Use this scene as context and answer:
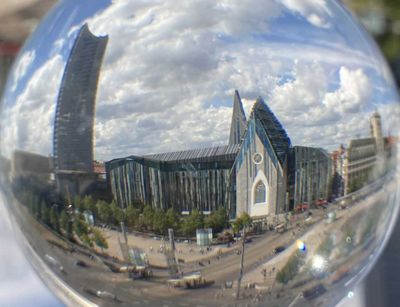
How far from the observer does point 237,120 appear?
68 centimetres

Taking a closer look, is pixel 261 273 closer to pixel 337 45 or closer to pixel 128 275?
pixel 128 275

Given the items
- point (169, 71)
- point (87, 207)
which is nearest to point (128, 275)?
point (87, 207)

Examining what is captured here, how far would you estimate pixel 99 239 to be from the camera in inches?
28.4

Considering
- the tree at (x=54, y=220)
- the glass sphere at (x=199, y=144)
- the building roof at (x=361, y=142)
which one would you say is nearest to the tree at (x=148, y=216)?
the glass sphere at (x=199, y=144)

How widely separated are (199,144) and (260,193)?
0.26ft

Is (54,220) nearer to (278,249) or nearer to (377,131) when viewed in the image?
(278,249)

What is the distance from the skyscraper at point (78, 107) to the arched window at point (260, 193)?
6.4 inches

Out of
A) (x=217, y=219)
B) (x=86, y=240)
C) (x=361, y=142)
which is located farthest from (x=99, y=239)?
(x=361, y=142)

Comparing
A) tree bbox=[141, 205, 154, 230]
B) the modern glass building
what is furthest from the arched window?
tree bbox=[141, 205, 154, 230]

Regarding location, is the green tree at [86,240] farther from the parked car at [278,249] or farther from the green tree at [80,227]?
the parked car at [278,249]

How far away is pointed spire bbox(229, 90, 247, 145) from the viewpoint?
68cm

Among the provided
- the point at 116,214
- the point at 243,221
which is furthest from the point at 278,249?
the point at 116,214

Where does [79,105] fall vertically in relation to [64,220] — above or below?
above

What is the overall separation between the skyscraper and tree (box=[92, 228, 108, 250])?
0.20ft
